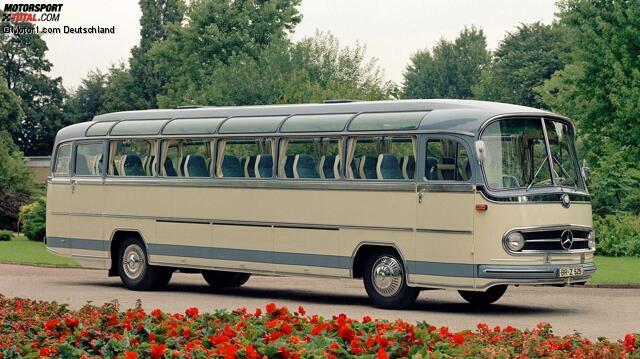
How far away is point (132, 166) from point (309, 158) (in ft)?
15.2

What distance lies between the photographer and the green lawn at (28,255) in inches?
1251

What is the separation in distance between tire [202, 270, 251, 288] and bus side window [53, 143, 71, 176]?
3.58 meters

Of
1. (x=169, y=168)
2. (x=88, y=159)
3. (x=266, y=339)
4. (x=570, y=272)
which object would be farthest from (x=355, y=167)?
(x=266, y=339)

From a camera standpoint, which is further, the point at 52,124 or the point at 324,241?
the point at 52,124

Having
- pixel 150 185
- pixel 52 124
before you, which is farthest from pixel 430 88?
pixel 150 185

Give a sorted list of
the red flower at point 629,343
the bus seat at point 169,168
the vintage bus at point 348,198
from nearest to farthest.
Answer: the red flower at point 629,343 → the vintage bus at point 348,198 → the bus seat at point 169,168

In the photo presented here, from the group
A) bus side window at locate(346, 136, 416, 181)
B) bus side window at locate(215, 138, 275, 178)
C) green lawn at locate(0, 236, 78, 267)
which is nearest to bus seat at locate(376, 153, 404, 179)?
bus side window at locate(346, 136, 416, 181)

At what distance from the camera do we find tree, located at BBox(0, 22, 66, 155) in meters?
91.4

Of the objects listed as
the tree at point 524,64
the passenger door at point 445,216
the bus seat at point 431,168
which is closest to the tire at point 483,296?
the passenger door at point 445,216

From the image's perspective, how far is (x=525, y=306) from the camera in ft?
66.1

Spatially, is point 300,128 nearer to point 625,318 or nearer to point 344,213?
point 344,213

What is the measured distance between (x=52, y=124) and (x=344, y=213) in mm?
75830

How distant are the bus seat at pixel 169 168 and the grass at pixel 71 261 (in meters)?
7.39

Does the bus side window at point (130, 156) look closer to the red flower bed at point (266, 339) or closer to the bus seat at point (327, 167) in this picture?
the bus seat at point (327, 167)
